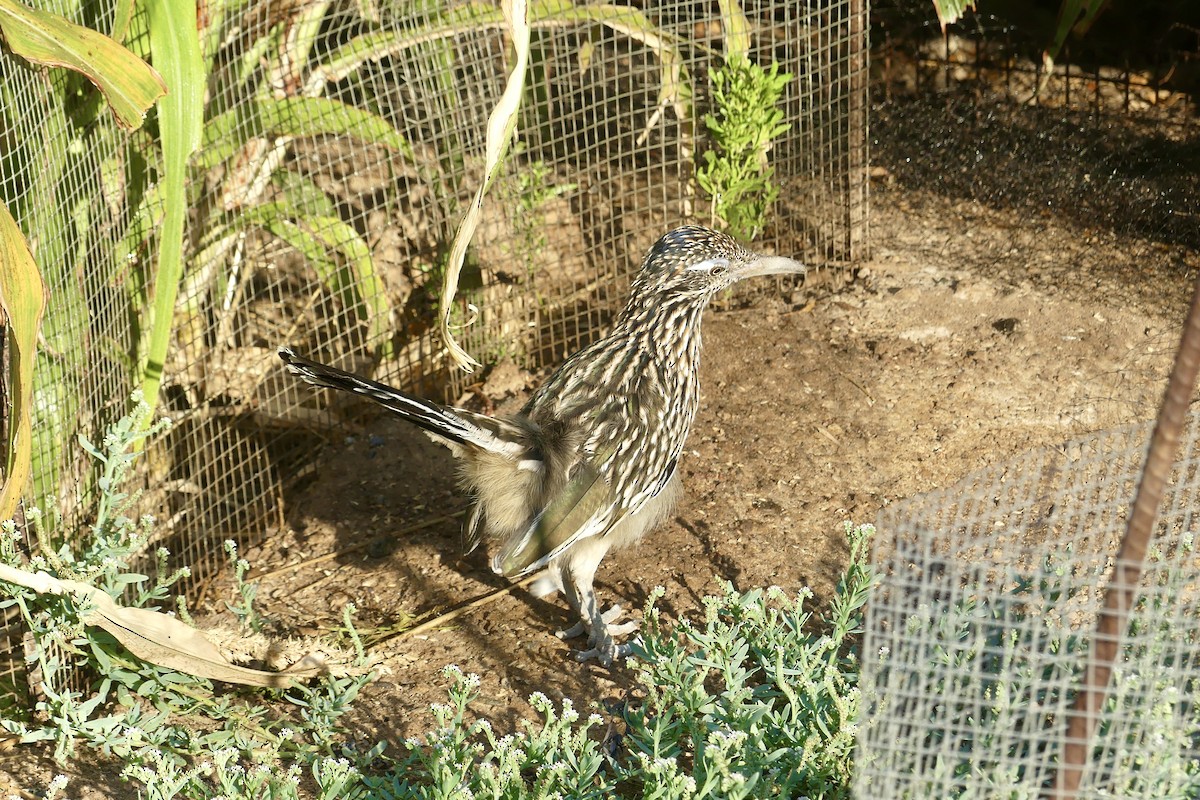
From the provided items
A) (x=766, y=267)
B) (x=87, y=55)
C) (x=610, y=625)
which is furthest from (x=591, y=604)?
(x=87, y=55)

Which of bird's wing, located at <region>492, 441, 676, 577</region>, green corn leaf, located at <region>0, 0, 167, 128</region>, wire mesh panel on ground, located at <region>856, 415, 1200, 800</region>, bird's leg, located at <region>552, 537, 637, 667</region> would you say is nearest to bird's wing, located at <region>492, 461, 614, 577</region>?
bird's wing, located at <region>492, 441, 676, 577</region>

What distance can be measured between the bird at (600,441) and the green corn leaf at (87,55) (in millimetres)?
814

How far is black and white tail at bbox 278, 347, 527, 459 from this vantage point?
338 centimetres

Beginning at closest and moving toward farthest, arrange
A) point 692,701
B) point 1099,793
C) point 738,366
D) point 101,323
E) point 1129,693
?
point 1099,793 < point 1129,693 < point 692,701 < point 101,323 < point 738,366

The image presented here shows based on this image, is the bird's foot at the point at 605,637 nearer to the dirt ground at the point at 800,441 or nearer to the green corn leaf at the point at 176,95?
the dirt ground at the point at 800,441

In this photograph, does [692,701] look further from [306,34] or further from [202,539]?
[306,34]

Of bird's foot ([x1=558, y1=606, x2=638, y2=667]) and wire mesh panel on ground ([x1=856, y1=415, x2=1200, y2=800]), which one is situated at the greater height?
wire mesh panel on ground ([x1=856, y1=415, x2=1200, y2=800])

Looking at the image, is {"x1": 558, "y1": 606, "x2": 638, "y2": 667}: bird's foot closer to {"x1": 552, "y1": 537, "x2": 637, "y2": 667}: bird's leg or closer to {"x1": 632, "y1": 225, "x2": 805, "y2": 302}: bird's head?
{"x1": 552, "y1": 537, "x2": 637, "y2": 667}: bird's leg

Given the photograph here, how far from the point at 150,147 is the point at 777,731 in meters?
2.70

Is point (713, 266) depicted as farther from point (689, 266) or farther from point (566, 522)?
point (566, 522)

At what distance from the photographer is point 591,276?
5.44m

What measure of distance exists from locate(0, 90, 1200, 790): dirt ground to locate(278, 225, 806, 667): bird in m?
0.24

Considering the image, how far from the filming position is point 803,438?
4.64 meters

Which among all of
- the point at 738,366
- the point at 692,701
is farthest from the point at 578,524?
the point at 738,366
